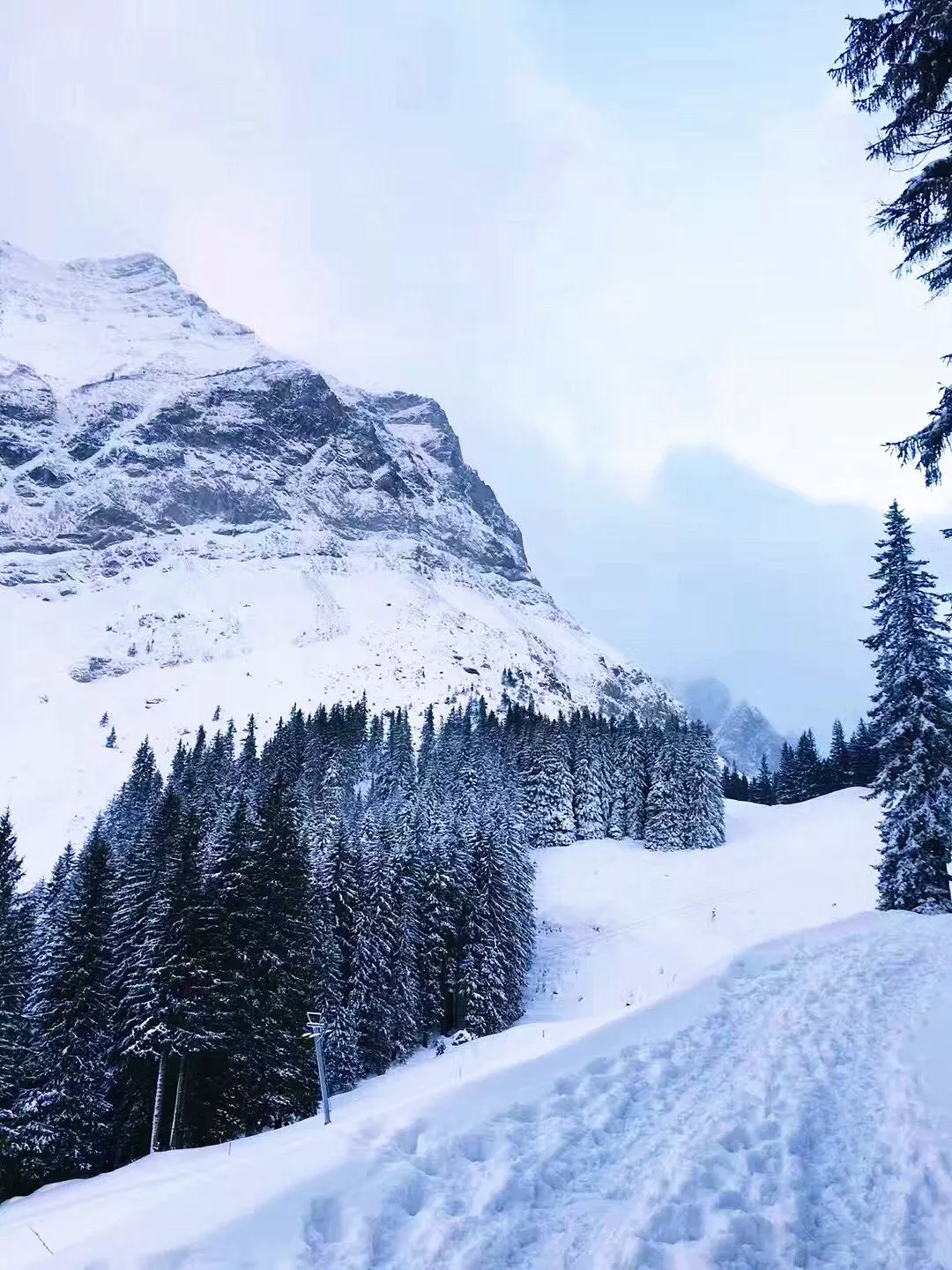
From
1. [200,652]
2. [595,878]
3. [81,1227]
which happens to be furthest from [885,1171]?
[200,652]

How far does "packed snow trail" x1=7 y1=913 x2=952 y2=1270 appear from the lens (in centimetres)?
586

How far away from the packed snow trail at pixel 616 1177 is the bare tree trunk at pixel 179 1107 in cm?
1638

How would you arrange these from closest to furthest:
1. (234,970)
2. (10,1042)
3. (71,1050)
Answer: (10,1042) < (71,1050) < (234,970)

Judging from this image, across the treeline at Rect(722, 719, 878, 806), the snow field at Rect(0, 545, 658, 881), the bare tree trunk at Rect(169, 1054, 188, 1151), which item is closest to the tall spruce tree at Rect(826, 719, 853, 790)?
the treeline at Rect(722, 719, 878, 806)

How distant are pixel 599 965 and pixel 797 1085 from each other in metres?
40.5

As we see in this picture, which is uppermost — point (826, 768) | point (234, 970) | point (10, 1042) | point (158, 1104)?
point (826, 768)

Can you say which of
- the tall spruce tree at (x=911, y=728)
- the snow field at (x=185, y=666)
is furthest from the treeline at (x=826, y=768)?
the tall spruce tree at (x=911, y=728)

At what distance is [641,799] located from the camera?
78375 millimetres

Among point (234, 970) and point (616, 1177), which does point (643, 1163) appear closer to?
point (616, 1177)

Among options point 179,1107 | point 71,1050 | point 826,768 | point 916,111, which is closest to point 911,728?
point 916,111

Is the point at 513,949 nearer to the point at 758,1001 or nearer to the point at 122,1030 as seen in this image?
the point at 122,1030

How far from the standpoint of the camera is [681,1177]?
698 centimetres

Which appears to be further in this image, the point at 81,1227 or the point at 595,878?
the point at 595,878

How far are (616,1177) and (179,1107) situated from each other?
24.6m
